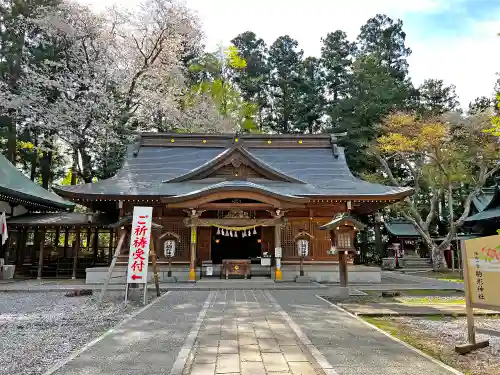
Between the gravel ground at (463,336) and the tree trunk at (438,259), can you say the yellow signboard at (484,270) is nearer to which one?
the gravel ground at (463,336)

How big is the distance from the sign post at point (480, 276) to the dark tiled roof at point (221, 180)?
9243 millimetres

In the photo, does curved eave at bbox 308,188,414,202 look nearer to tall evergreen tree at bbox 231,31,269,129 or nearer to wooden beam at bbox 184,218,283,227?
wooden beam at bbox 184,218,283,227

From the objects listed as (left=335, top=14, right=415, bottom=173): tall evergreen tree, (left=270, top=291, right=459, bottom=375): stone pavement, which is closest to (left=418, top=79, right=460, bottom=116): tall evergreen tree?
(left=335, top=14, right=415, bottom=173): tall evergreen tree

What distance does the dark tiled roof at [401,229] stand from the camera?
2645 centimetres

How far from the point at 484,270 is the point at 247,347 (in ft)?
11.0

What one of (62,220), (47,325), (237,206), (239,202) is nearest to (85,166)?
(62,220)

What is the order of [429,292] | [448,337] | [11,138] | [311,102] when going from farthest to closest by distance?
[311,102]
[11,138]
[429,292]
[448,337]

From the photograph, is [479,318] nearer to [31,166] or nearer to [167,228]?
[167,228]

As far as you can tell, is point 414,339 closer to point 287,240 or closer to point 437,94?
point 287,240

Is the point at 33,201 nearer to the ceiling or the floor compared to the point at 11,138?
nearer to the floor

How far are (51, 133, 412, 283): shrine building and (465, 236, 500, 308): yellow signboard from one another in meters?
8.18

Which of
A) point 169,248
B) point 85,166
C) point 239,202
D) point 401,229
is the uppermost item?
point 85,166

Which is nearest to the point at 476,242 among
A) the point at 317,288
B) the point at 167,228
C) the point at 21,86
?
the point at 317,288

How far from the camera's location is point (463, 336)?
19.1 ft
